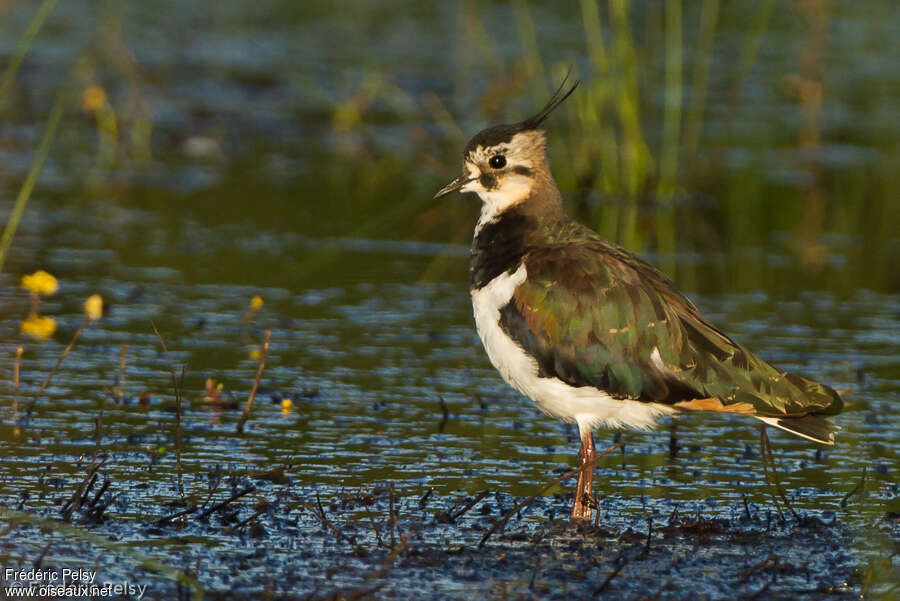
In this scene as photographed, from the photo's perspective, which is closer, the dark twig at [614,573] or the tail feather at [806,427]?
the dark twig at [614,573]

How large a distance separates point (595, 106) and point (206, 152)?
3.28 meters

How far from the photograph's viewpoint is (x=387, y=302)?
838 centimetres

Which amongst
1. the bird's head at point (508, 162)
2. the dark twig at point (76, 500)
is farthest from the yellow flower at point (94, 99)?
the dark twig at point (76, 500)

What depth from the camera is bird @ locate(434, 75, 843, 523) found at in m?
5.43

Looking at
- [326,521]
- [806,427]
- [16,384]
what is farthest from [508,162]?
[16,384]

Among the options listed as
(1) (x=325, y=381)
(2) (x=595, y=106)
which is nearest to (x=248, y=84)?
(2) (x=595, y=106)

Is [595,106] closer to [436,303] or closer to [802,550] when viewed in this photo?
[436,303]

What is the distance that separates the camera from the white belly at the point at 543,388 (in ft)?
18.0

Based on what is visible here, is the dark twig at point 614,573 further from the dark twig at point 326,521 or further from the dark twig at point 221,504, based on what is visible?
the dark twig at point 221,504

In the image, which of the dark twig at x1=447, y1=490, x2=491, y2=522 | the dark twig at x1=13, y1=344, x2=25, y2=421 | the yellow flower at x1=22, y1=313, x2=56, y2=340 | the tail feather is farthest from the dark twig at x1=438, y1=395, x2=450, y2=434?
the yellow flower at x1=22, y1=313, x2=56, y2=340

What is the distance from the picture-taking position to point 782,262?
31.6 ft

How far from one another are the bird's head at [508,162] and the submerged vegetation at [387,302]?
106 centimetres

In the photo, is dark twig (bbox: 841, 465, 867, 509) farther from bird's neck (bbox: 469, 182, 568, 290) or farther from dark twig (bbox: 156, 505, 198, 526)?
dark twig (bbox: 156, 505, 198, 526)

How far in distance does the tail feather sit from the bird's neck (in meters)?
1.08
